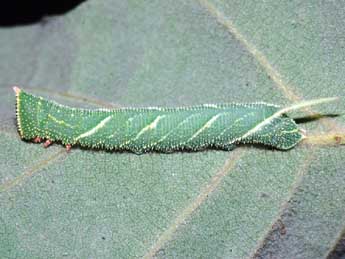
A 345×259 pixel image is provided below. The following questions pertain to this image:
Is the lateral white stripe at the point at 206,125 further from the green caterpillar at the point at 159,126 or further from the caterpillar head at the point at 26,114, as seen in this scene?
the caterpillar head at the point at 26,114

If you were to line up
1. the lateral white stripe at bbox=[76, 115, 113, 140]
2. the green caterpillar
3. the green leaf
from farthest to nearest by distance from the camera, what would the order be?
the lateral white stripe at bbox=[76, 115, 113, 140], the green caterpillar, the green leaf

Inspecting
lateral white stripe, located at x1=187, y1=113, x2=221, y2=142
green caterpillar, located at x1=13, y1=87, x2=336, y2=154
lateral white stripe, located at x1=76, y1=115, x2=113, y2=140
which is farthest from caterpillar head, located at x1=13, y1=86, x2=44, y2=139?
lateral white stripe, located at x1=187, y1=113, x2=221, y2=142

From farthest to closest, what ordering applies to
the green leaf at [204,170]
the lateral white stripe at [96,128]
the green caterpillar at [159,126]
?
the lateral white stripe at [96,128], the green caterpillar at [159,126], the green leaf at [204,170]

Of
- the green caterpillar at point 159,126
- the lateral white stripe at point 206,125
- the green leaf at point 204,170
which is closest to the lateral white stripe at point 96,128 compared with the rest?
the green caterpillar at point 159,126

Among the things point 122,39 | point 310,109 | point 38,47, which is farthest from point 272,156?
point 38,47

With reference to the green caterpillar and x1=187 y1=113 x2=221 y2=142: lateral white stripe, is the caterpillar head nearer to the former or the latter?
the green caterpillar

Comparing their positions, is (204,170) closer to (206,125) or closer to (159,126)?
(206,125)
